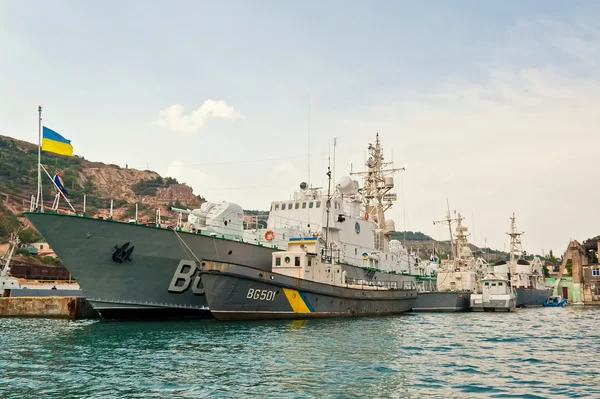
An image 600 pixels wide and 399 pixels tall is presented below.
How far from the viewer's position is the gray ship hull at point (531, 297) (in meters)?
48.0

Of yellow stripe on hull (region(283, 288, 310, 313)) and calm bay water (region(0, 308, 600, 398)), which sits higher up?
yellow stripe on hull (region(283, 288, 310, 313))

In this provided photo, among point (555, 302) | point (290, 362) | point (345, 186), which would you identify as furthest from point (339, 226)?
point (555, 302)

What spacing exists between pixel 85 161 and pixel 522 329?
449 ft

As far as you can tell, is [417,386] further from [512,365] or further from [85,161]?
[85,161]

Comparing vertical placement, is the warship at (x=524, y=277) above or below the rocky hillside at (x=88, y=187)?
below

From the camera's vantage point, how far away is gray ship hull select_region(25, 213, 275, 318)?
2186 cm

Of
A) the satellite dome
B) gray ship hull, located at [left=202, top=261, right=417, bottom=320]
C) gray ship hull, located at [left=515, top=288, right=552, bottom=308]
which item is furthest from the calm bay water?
gray ship hull, located at [left=515, top=288, right=552, bottom=308]

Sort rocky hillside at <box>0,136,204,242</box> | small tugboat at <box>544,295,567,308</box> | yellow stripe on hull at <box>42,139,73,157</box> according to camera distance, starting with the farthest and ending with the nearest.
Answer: rocky hillside at <box>0,136,204,242</box>
small tugboat at <box>544,295,567,308</box>
yellow stripe on hull at <box>42,139,73,157</box>

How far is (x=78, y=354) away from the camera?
1477 cm

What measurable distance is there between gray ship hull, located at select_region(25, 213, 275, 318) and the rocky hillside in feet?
213

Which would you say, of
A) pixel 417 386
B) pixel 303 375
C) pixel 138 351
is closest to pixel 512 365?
pixel 417 386

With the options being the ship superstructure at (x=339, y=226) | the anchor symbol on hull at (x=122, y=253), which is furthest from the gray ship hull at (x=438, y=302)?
the anchor symbol on hull at (x=122, y=253)

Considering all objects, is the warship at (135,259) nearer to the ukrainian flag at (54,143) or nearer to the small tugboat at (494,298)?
the ukrainian flag at (54,143)

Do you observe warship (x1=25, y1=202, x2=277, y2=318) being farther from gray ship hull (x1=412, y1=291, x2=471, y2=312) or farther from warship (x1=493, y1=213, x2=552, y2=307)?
warship (x1=493, y1=213, x2=552, y2=307)
